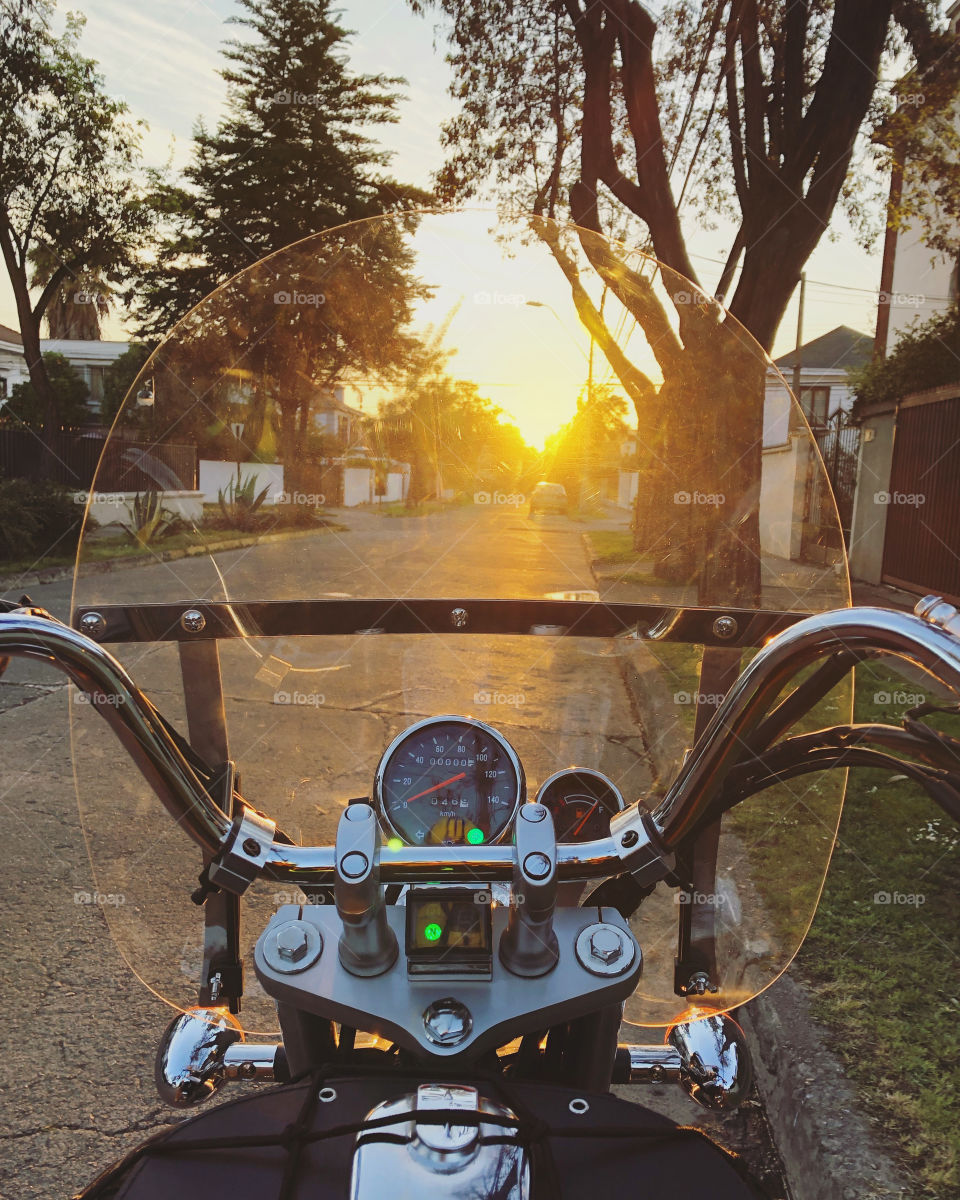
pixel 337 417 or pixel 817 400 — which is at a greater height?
pixel 817 400

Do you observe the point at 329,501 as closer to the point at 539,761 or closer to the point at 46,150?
the point at 539,761

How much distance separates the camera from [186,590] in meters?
1.35

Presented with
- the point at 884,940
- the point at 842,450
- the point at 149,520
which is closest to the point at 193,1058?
the point at 149,520

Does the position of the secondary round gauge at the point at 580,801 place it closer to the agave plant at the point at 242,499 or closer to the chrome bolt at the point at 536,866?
the chrome bolt at the point at 536,866

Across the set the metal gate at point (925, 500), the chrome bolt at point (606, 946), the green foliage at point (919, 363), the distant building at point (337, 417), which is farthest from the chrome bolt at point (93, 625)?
the green foliage at point (919, 363)

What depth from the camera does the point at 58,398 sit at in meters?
24.5

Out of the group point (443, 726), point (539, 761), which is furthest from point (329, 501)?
point (539, 761)

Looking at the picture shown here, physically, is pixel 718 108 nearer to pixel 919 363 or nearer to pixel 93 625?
pixel 919 363

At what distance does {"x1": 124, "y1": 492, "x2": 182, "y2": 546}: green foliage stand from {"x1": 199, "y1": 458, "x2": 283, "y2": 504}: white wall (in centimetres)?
6

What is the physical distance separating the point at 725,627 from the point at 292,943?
714mm

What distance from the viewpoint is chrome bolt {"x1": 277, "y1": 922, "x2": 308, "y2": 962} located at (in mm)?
984

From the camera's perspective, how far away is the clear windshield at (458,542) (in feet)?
4.20

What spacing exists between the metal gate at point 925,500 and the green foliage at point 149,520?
993 cm

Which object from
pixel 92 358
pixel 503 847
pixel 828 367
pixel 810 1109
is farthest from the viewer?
pixel 92 358
